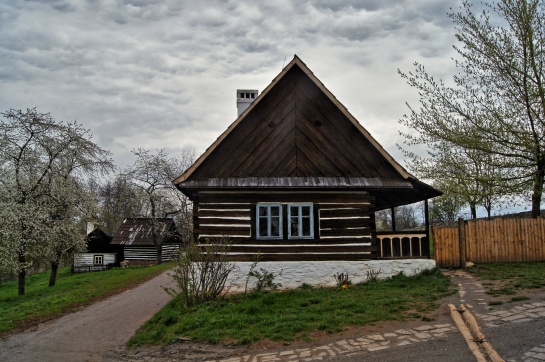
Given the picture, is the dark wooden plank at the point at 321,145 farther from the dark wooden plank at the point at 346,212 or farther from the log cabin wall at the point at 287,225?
the dark wooden plank at the point at 346,212

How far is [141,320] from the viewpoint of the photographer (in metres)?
14.0

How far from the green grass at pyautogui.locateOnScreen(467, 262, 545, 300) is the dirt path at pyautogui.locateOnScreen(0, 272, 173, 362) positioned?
9.84 m

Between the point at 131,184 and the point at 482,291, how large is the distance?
134 ft

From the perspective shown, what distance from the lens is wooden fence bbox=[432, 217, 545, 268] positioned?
18.0 metres

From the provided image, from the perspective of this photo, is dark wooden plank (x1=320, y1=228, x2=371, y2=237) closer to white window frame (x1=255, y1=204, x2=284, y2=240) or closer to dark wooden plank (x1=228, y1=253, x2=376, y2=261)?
dark wooden plank (x1=228, y1=253, x2=376, y2=261)

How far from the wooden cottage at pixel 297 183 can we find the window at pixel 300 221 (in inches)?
1.3

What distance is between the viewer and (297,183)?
15234 millimetres

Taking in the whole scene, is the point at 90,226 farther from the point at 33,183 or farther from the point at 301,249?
the point at 301,249

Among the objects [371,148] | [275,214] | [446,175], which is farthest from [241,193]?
[446,175]

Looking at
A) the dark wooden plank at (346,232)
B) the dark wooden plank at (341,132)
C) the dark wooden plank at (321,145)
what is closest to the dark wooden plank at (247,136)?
the dark wooden plank at (341,132)

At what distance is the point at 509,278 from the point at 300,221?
21.9 ft

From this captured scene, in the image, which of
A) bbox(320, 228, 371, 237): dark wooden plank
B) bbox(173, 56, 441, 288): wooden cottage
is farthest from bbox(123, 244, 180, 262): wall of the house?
bbox(320, 228, 371, 237): dark wooden plank

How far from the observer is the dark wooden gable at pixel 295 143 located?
51.3 feet

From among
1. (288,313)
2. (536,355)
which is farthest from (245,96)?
(536,355)
